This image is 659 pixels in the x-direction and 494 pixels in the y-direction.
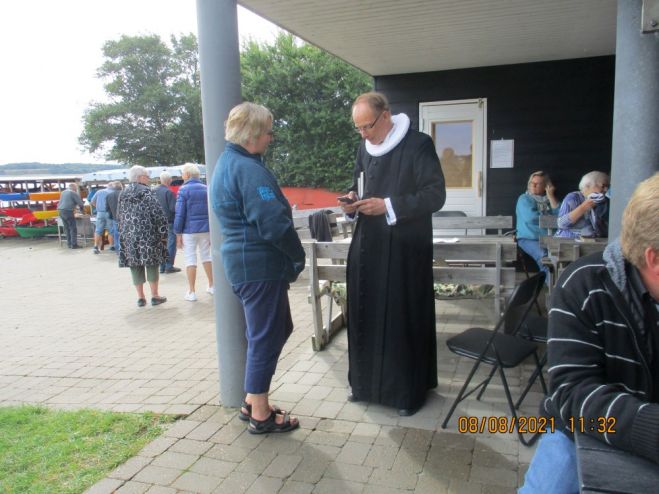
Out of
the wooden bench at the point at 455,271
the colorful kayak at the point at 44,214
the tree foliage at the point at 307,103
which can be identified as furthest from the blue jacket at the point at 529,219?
the colorful kayak at the point at 44,214

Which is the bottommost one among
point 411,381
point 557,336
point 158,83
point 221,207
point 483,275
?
point 411,381

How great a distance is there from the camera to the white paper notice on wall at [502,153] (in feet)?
23.3

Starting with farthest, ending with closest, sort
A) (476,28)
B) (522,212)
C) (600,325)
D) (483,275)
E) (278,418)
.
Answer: (522,212)
(476,28)
(483,275)
(278,418)
(600,325)

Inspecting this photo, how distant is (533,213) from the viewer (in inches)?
228

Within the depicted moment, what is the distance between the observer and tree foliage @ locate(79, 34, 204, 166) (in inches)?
1305

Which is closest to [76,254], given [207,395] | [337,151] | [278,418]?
[337,151]

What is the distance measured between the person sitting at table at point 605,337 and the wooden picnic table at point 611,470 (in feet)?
0.15

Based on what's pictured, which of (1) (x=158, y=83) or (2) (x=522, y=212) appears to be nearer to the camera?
(2) (x=522, y=212)

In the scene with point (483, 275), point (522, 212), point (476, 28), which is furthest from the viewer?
point (522, 212)

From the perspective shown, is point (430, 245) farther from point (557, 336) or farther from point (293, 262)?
point (557, 336)

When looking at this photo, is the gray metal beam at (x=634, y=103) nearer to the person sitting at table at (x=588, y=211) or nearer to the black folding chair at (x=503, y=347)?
the black folding chair at (x=503, y=347)

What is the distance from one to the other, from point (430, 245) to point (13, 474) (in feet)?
8.63

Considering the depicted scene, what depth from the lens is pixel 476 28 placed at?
531 centimetres

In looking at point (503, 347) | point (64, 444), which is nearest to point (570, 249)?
point (503, 347)
